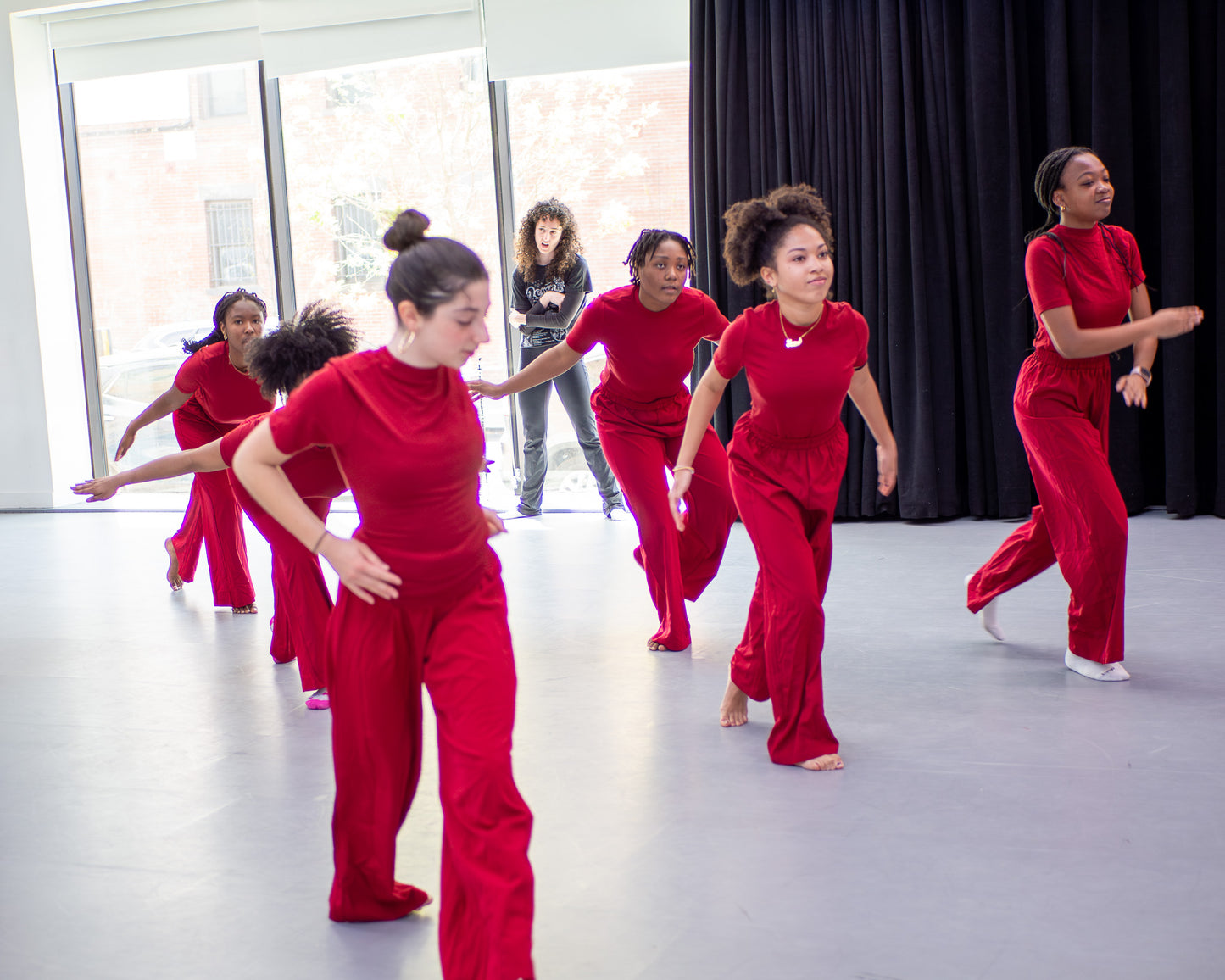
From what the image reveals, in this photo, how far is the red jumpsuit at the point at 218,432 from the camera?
14.6 ft

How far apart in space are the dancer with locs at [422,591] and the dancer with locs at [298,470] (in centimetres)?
114

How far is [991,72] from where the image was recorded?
5723mm

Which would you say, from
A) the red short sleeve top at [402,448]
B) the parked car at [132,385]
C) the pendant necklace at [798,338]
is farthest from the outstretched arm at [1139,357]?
the parked car at [132,385]

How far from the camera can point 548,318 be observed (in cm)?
632

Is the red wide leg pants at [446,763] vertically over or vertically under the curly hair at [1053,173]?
under

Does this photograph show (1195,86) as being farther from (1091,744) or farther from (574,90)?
(1091,744)

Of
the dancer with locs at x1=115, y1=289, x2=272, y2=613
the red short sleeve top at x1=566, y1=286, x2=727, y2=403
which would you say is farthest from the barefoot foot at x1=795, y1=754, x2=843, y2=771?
the dancer with locs at x1=115, y1=289, x2=272, y2=613

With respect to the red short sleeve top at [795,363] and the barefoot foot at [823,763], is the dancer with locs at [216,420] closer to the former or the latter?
the red short sleeve top at [795,363]

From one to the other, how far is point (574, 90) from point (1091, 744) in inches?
208

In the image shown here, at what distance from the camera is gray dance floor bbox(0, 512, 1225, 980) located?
212cm

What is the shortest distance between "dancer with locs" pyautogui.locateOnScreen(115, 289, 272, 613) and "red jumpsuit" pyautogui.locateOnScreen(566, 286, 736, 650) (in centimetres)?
121

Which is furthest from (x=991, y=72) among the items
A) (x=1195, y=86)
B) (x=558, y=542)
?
(x=558, y=542)

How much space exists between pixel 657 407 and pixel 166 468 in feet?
5.33

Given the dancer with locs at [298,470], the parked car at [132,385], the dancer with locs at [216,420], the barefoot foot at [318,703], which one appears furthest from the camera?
the parked car at [132,385]
